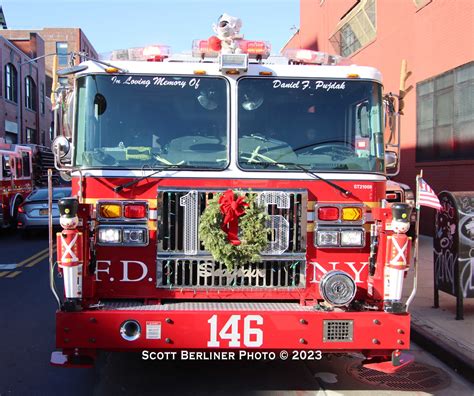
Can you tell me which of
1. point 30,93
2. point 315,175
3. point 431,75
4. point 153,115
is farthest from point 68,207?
Answer: point 30,93

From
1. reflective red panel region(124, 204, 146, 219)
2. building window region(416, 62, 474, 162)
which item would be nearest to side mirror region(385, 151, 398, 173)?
reflective red panel region(124, 204, 146, 219)

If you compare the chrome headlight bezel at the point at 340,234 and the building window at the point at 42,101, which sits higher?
the building window at the point at 42,101

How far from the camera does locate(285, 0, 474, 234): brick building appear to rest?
12.2 m

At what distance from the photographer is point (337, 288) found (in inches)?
165

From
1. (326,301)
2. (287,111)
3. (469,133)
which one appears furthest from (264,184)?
(469,133)

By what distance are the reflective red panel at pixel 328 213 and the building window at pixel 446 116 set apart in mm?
8689

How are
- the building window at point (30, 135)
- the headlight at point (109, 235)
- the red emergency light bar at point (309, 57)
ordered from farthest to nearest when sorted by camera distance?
the building window at point (30, 135) < the red emergency light bar at point (309, 57) < the headlight at point (109, 235)

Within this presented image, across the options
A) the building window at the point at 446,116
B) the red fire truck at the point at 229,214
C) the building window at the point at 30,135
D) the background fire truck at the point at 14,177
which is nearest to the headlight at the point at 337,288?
the red fire truck at the point at 229,214

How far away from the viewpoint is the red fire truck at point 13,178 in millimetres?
16391

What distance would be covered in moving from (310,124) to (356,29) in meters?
16.5

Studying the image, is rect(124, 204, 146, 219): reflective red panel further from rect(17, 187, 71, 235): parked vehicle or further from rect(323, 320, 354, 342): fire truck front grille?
rect(17, 187, 71, 235): parked vehicle

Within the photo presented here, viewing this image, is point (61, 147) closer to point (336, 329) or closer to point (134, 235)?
point (134, 235)

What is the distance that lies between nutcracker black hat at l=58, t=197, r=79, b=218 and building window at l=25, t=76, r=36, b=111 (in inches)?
1529

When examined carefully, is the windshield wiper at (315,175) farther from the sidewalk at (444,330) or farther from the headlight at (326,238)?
the sidewalk at (444,330)
